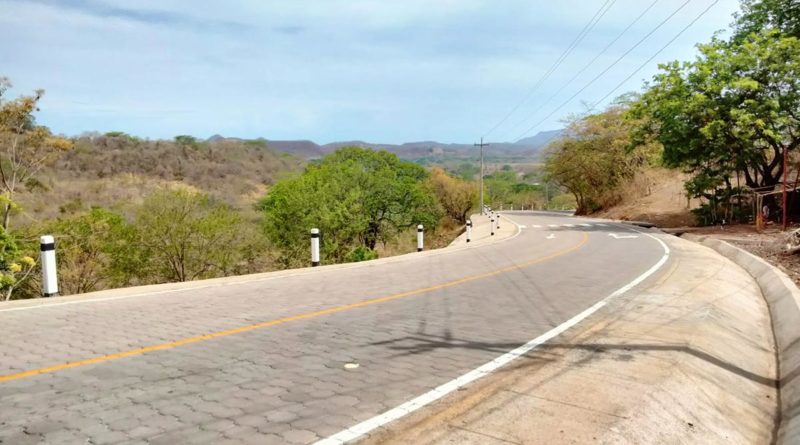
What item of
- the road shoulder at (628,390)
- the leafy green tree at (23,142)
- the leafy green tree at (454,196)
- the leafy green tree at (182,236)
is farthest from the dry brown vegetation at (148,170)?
the road shoulder at (628,390)

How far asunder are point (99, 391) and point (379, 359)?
7.82 feet

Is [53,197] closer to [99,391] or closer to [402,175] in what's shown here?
[402,175]

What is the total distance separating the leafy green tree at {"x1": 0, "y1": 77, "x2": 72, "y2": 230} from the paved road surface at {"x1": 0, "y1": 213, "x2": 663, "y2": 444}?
59.2 feet

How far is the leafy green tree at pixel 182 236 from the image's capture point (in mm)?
32375

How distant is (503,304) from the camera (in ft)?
26.5

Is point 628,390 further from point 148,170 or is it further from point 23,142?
point 148,170

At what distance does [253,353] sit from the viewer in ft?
17.1

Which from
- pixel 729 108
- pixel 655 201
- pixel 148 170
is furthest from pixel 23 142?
pixel 148 170

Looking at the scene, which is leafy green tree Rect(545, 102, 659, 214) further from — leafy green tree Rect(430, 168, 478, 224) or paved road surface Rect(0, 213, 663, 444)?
paved road surface Rect(0, 213, 663, 444)

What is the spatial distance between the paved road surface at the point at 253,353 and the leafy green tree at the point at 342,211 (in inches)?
1299

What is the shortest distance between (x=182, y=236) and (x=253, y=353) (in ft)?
98.6

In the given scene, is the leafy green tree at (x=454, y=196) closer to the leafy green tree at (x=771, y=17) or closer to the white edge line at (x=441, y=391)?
the leafy green tree at (x=771, y=17)

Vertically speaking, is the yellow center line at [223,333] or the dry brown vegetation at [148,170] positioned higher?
the dry brown vegetation at [148,170]

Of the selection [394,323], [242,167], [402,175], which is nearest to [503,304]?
[394,323]
